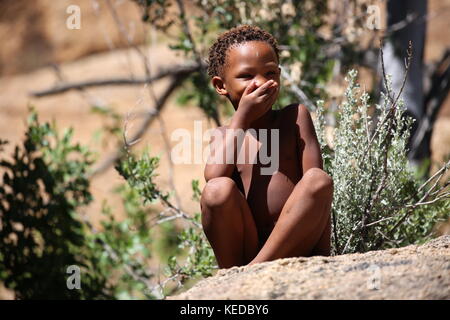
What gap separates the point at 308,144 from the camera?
3.01 m

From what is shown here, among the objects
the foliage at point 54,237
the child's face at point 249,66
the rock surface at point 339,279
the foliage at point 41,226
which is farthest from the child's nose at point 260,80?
the foliage at point 41,226

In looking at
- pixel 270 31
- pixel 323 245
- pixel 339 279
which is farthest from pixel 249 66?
pixel 270 31

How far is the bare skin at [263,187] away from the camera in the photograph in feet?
9.29

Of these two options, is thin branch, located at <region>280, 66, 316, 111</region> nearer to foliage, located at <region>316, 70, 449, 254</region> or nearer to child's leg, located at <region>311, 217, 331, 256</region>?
foliage, located at <region>316, 70, 449, 254</region>

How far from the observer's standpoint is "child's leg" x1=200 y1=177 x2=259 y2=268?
2.82 metres

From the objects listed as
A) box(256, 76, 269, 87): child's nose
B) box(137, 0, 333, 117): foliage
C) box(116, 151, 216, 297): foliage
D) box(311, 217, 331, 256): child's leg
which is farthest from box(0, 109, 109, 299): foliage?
box(256, 76, 269, 87): child's nose

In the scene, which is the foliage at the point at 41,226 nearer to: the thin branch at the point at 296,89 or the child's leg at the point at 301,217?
the thin branch at the point at 296,89

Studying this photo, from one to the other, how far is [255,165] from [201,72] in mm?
2756

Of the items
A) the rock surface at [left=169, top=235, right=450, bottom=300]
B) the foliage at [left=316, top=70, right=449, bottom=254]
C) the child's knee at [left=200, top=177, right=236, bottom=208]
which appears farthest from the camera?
the foliage at [left=316, top=70, right=449, bottom=254]

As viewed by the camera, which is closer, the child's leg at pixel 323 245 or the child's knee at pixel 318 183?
the child's knee at pixel 318 183

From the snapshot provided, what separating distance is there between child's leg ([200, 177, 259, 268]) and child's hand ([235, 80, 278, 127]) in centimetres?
27

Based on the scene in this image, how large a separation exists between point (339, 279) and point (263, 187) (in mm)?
607
